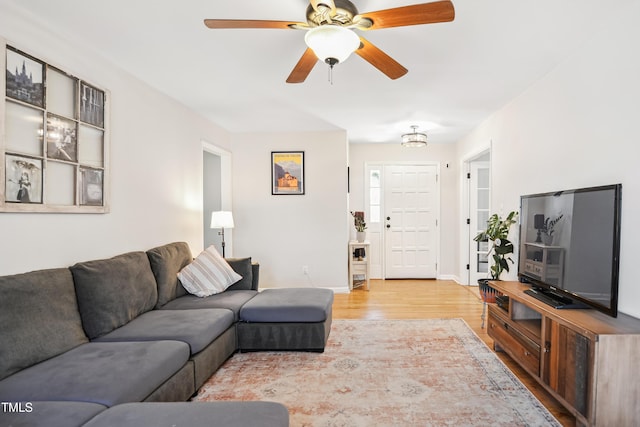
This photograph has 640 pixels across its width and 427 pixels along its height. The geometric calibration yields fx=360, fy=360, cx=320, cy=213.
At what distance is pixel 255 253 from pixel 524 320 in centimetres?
362

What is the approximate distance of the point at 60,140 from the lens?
7.67 feet

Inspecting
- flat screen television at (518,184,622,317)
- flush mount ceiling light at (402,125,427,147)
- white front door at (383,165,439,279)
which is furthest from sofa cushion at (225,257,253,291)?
white front door at (383,165,439,279)

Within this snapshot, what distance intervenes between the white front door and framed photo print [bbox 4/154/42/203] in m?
5.07

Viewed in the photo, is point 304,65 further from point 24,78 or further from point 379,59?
point 24,78

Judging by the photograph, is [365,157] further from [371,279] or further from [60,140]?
[60,140]

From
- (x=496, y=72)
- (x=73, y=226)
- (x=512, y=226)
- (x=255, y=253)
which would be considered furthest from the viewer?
(x=255, y=253)

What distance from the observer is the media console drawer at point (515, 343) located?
241cm

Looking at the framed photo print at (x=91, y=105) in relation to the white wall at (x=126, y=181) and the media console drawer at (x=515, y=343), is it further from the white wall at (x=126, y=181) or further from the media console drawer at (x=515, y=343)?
the media console drawer at (x=515, y=343)

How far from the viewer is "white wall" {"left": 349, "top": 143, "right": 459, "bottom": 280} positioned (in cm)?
623

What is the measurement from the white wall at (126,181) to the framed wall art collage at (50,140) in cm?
8

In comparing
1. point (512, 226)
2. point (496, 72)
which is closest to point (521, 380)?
point (512, 226)

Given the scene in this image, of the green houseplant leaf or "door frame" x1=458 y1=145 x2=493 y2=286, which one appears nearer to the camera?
the green houseplant leaf

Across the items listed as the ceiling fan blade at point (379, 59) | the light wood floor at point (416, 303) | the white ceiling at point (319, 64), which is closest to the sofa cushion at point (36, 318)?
the white ceiling at point (319, 64)

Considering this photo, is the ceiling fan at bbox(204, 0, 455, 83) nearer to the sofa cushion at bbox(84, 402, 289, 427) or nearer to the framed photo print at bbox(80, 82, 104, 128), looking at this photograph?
the framed photo print at bbox(80, 82, 104, 128)
